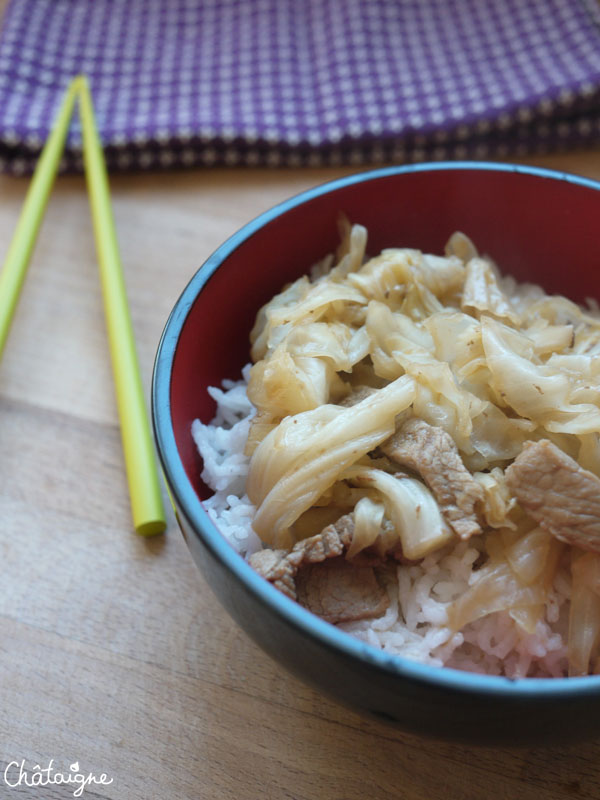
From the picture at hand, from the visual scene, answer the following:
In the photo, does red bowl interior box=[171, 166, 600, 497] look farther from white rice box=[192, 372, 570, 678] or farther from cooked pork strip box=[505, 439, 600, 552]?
cooked pork strip box=[505, 439, 600, 552]

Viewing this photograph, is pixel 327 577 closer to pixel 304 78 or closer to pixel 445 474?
pixel 445 474

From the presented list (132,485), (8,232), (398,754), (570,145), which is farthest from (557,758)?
(8,232)

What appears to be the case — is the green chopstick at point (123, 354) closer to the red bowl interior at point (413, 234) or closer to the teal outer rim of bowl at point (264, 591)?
the red bowl interior at point (413, 234)

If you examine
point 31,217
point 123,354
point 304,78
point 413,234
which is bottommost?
point 123,354

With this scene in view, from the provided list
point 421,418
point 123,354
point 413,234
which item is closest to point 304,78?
point 413,234

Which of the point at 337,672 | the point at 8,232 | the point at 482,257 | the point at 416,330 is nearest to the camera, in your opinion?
the point at 337,672

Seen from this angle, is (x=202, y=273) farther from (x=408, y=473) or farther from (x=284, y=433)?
(x=408, y=473)

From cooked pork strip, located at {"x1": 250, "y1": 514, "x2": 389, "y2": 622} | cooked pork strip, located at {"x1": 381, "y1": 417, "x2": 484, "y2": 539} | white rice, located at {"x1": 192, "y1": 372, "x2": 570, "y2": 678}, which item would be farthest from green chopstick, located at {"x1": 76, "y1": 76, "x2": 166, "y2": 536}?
cooked pork strip, located at {"x1": 381, "y1": 417, "x2": 484, "y2": 539}
